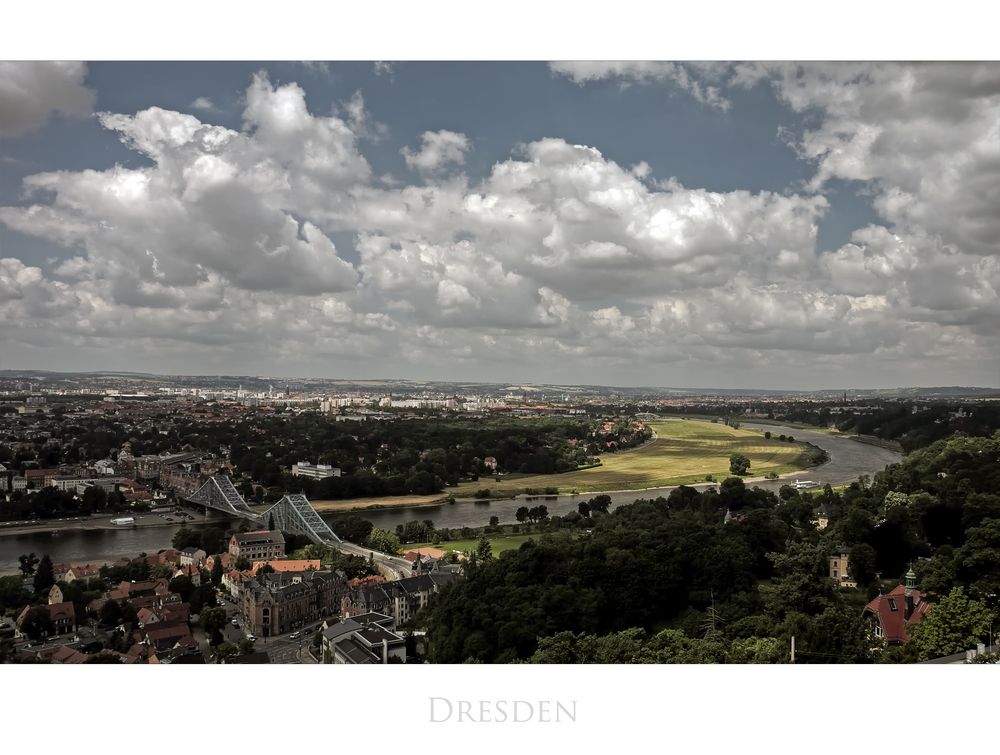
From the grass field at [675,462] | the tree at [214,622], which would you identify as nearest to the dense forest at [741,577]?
the grass field at [675,462]

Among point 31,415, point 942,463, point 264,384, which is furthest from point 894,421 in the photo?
point 31,415

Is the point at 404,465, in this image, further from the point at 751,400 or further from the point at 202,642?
the point at 751,400

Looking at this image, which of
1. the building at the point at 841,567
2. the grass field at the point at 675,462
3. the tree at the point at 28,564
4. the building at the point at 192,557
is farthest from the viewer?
the grass field at the point at 675,462

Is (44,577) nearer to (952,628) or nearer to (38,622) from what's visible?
(38,622)

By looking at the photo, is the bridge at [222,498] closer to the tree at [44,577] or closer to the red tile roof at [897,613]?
the tree at [44,577]

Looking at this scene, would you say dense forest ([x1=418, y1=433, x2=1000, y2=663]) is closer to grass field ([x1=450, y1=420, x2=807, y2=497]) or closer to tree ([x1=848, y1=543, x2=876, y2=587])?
tree ([x1=848, y1=543, x2=876, y2=587])

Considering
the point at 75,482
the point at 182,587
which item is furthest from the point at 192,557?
the point at 75,482

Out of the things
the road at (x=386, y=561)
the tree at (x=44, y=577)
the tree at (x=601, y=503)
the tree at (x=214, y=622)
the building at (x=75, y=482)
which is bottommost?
the tree at (x=214, y=622)
